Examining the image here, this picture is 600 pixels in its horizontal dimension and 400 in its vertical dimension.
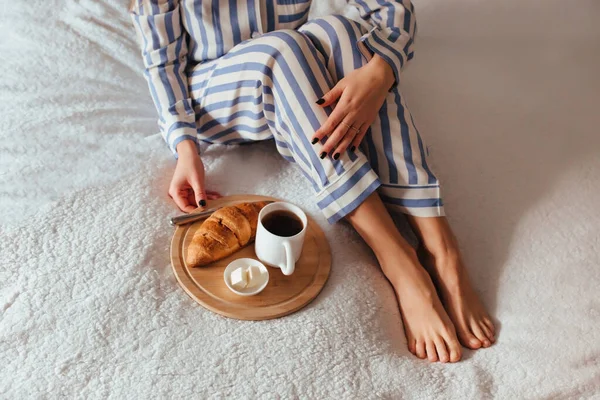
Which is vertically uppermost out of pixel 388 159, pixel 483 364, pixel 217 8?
pixel 217 8

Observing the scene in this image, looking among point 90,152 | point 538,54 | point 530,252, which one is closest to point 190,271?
point 90,152

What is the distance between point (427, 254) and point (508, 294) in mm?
139

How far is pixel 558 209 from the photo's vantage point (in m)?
1.01

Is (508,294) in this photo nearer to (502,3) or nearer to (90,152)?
(90,152)

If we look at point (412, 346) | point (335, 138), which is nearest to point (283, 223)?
point (335, 138)

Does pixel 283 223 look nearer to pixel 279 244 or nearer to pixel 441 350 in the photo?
pixel 279 244

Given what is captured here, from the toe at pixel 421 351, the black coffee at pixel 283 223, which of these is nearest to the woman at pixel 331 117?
the toe at pixel 421 351

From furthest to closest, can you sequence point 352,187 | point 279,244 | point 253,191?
point 253,191 → point 352,187 → point 279,244

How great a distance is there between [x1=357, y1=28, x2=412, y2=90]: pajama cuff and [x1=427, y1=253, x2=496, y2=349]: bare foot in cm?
32

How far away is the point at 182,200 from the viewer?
37.4 inches

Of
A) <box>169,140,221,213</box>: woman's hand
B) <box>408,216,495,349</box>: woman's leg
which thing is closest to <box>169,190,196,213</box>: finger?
<box>169,140,221,213</box>: woman's hand

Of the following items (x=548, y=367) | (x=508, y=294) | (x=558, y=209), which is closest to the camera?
(x=548, y=367)

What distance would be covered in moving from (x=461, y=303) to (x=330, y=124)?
0.34 meters

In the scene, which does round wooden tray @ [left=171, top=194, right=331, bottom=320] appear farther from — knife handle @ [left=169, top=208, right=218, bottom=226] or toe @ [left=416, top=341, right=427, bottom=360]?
toe @ [left=416, top=341, right=427, bottom=360]
